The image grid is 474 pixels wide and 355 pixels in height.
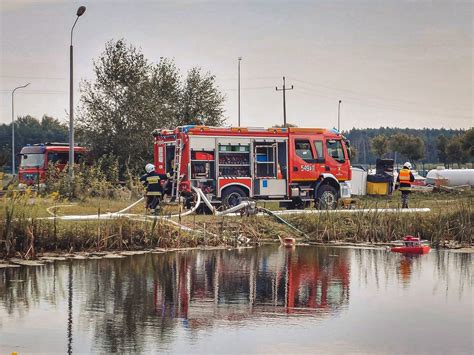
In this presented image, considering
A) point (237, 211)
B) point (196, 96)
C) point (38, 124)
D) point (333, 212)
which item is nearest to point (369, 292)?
point (333, 212)

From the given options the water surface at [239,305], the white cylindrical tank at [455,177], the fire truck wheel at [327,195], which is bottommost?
the water surface at [239,305]

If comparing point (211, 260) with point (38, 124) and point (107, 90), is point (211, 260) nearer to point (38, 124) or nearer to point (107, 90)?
point (107, 90)

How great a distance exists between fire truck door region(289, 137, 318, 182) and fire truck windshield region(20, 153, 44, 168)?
18.0 metres

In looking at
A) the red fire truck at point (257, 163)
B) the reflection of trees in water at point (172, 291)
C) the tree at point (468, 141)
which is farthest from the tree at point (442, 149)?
the reflection of trees in water at point (172, 291)

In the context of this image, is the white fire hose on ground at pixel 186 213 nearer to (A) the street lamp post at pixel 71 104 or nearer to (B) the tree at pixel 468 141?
(A) the street lamp post at pixel 71 104

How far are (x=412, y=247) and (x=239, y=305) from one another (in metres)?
9.55

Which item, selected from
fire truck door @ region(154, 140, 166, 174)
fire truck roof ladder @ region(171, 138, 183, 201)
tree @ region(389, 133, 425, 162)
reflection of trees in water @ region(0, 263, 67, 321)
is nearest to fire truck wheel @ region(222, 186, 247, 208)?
fire truck roof ladder @ region(171, 138, 183, 201)

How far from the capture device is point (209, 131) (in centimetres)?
3144

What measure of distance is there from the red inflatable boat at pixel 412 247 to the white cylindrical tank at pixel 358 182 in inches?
800

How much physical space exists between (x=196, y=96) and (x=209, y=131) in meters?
24.1

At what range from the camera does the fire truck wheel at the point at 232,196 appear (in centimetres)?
3148

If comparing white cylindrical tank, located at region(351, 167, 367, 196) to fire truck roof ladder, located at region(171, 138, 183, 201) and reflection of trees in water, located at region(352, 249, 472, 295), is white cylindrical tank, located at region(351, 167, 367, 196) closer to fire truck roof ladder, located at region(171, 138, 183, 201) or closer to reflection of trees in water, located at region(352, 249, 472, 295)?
fire truck roof ladder, located at region(171, 138, 183, 201)

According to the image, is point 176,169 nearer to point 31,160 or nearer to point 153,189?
point 153,189

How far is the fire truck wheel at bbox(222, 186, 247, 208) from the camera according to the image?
31483 mm
